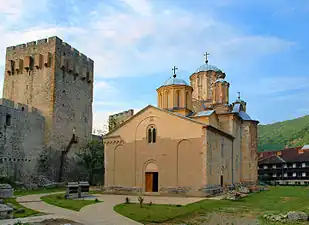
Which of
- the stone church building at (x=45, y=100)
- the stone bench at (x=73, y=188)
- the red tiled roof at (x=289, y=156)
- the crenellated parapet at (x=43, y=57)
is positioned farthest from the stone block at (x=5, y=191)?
the red tiled roof at (x=289, y=156)

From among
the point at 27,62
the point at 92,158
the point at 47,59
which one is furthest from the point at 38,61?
the point at 92,158

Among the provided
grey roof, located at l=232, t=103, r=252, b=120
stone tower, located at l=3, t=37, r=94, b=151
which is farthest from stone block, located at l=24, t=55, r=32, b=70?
grey roof, located at l=232, t=103, r=252, b=120

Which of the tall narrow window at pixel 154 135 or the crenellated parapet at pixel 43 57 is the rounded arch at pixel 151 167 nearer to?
the tall narrow window at pixel 154 135

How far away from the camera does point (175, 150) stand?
933 inches

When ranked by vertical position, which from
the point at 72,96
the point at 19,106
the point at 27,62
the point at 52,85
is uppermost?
the point at 27,62

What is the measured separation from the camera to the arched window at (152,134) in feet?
81.8

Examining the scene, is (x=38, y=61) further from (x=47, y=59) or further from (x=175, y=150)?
(x=175, y=150)

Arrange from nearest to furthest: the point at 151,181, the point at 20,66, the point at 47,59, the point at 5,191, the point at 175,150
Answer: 1. the point at 5,191
2. the point at 175,150
3. the point at 151,181
4. the point at 47,59
5. the point at 20,66

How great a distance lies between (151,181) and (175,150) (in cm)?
315

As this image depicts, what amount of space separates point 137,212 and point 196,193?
376 inches

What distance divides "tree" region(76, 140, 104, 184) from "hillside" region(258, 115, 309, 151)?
61.0 m

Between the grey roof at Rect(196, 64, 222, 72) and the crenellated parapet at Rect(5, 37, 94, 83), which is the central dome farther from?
the crenellated parapet at Rect(5, 37, 94, 83)

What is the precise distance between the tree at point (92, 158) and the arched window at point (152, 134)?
35.3 ft

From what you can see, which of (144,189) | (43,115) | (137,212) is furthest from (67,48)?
(137,212)
